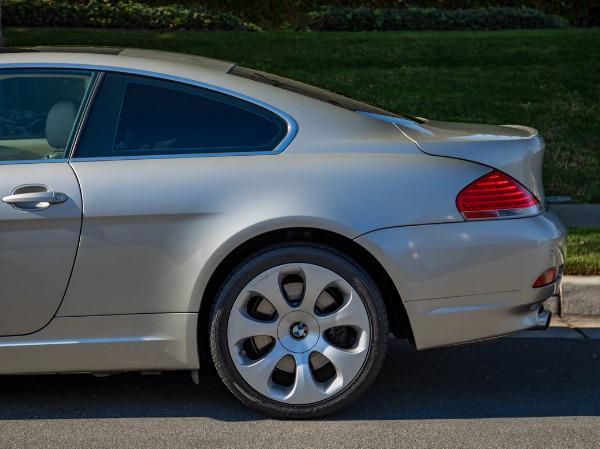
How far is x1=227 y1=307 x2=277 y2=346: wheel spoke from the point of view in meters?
3.62

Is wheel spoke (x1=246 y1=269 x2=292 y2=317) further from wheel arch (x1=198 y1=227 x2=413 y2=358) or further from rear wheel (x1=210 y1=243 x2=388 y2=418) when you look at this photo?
wheel arch (x1=198 y1=227 x2=413 y2=358)

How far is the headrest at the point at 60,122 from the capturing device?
3725mm

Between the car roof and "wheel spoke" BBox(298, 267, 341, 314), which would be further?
the car roof

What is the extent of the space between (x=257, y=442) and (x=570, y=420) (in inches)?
53.0

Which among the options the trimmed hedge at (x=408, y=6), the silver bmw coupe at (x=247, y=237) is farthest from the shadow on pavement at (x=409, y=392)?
the trimmed hedge at (x=408, y=6)

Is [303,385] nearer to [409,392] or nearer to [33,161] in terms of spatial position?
[409,392]

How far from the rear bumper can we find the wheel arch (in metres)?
0.11

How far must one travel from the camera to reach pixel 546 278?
370 cm

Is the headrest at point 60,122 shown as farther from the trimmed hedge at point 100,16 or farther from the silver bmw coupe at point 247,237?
the trimmed hedge at point 100,16

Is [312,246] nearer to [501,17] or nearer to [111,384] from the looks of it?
[111,384]

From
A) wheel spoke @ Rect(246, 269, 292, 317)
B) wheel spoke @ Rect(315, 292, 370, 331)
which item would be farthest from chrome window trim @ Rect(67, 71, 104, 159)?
wheel spoke @ Rect(315, 292, 370, 331)

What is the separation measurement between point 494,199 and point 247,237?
1042 mm

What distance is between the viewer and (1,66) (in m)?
3.76

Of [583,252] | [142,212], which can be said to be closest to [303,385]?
[142,212]
